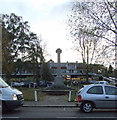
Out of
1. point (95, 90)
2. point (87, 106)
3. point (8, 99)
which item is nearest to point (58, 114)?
point (87, 106)

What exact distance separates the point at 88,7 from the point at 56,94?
9.46 metres

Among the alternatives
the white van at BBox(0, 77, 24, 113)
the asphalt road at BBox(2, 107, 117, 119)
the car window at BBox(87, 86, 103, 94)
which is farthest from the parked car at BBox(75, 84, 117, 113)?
the white van at BBox(0, 77, 24, 113)

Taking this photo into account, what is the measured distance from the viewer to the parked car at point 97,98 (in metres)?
10.4

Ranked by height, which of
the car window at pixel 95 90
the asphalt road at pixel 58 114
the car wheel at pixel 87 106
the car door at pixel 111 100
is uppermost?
the car window at pixel 95 90

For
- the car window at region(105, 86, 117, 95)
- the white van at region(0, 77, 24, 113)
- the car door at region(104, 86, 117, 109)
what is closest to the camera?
the white van at region(0, 77, 24, 113)

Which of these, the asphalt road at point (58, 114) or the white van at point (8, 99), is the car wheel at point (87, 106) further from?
the white van at point (8, 99)

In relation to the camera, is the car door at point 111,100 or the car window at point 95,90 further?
the car window at point 95,90

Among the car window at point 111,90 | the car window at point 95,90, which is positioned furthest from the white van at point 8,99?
the car window at point 111,90

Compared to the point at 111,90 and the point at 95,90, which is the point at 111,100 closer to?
the point at 111,90

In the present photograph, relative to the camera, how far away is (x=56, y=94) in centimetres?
2103

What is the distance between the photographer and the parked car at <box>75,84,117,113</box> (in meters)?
10.4

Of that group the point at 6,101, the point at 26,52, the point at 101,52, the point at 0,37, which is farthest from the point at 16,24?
the point at 6,101

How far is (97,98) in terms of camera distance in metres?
10.5

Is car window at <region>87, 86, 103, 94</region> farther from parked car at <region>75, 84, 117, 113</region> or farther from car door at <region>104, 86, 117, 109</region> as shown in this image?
car door at <region>104, 86, 117, 109</region>
